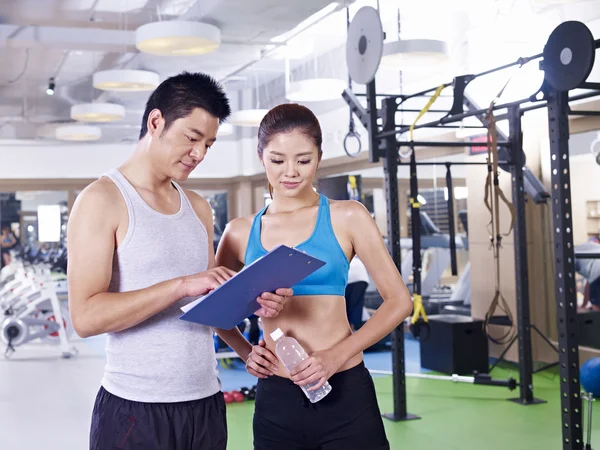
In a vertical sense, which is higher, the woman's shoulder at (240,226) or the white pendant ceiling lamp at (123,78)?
the white pendant ceiling lamp at (123,78)

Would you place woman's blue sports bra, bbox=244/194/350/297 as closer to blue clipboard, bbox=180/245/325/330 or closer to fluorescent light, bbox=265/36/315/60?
blue clipboard, bbox=180/245/325/330

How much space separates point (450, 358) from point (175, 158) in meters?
5.41

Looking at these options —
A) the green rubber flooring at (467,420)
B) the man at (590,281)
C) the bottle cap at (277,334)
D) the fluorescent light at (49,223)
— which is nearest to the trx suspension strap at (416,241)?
the green rubber flooring at (467,420)

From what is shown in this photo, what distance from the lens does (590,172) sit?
620cm

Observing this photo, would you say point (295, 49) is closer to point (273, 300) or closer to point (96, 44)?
point (96, 44)

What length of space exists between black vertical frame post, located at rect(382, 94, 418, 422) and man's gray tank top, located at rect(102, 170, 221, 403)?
3312 mm

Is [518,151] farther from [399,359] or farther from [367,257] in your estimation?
[367,257]

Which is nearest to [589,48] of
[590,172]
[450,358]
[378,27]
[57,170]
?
[378,27]

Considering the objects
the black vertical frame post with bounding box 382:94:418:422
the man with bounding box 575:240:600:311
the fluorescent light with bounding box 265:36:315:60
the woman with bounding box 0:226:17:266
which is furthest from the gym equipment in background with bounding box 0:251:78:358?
the man with bounding box 575:240:600:311

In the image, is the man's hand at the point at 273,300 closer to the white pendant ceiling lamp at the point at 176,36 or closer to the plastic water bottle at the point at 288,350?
the plastic water bottle at the point at 288,350

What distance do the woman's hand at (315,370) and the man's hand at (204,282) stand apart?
323 mm

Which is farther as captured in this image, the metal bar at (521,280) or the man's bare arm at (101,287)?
the metal bar at (521,280)

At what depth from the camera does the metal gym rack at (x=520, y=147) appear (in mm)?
3488

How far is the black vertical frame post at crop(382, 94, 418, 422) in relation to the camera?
16.3ft
